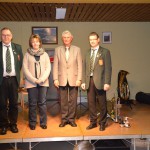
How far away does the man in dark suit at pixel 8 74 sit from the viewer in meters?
3.92

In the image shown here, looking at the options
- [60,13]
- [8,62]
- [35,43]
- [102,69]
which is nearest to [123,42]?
[60,13]

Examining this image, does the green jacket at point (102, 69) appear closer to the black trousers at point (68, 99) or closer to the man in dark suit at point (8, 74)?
the black trousers at point (68, 99)

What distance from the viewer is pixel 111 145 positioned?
4578 millimetres

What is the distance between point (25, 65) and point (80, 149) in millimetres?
1995

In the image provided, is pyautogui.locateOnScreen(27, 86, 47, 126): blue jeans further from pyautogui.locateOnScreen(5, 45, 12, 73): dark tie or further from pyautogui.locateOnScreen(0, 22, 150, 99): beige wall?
pyautogui.locateOnScreen(0, 22, 150, 99): beige wall

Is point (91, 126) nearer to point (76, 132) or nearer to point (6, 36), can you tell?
point (76, 132)

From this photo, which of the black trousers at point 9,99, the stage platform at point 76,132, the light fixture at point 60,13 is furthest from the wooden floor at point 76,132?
the light fixture at point 60,13

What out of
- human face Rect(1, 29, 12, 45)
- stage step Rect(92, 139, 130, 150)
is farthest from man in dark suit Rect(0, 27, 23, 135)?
stage step Rect(92, 139, 130, 150)

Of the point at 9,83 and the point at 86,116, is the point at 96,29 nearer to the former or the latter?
the point at 86,116

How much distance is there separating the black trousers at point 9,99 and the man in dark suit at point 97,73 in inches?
43.8

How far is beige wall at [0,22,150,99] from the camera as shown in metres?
7.77

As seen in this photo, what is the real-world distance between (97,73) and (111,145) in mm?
1310

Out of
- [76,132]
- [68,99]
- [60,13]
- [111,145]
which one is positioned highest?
[60,13]

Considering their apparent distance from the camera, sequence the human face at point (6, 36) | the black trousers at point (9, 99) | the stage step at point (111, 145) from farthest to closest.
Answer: the stage step at point (111, 145)
the black trousers at point (9, 99)
the human face at point (6, 36)
